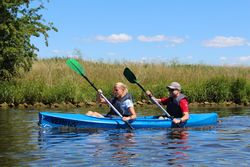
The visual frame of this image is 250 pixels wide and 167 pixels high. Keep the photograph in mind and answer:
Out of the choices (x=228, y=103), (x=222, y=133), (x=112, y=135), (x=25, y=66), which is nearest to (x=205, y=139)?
(x=222, y=133)

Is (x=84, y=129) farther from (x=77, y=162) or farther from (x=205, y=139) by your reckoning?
(x=77, y=162)

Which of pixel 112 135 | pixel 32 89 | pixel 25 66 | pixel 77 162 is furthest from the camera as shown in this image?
pixel 25 66

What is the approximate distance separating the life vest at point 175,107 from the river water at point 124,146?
59cm

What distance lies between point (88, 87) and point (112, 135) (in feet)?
33.9

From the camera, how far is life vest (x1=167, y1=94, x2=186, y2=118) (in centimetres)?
1223

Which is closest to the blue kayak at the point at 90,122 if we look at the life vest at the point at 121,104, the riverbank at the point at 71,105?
the life vest at the point at 121,104

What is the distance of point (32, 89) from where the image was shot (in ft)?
65.7

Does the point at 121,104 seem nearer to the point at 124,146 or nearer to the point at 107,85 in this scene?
the point at 124,146

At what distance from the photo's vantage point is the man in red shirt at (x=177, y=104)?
12.1 meters

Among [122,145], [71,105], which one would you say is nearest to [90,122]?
[122,145]

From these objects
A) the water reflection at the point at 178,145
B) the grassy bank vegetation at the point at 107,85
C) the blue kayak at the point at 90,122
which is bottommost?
the water reflection at the point at 178,145

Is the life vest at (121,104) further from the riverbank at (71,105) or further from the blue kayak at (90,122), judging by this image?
the riverbank at (71,105)

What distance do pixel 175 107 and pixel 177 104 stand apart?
17 cm

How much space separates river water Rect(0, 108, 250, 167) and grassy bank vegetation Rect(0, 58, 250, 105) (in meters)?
7.00
